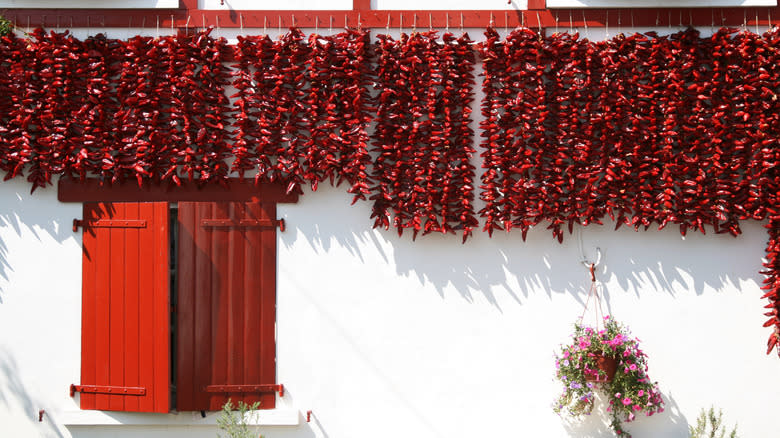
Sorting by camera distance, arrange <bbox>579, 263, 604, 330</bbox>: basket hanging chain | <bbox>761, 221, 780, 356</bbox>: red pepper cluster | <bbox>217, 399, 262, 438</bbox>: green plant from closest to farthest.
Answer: <bbox>217, 399, 262, 438</bbox>: green plant < <bbox>761, 221, 780, 356</bbox>: red pepper cluster < <bbox>579, 263, 604, 330</bbox>: basket hanging chain

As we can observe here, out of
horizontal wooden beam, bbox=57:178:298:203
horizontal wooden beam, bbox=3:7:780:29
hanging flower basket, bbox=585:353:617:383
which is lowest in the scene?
hanging flower basket, bbox=585:353:617:383

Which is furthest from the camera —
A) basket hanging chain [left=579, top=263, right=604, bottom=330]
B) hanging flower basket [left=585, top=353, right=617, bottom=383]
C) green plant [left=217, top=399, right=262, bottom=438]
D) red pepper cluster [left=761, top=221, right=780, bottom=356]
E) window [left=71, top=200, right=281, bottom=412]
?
basket hanging chain [left=579, top=263, right=604, bottom=330]

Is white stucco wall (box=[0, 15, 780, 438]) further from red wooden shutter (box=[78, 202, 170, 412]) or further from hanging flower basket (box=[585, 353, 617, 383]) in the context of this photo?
hanging flower basket (box=[585, 353, 617, 383])

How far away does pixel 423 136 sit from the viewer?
516cm

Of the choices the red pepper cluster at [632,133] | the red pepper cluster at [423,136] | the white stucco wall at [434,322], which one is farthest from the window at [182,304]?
the red pepper cluster at [632,133]

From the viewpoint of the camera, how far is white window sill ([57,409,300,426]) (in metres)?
5.09

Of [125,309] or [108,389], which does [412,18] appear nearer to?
[125,309]

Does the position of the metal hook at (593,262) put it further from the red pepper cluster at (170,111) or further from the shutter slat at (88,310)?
the shutter slat at (88,310)

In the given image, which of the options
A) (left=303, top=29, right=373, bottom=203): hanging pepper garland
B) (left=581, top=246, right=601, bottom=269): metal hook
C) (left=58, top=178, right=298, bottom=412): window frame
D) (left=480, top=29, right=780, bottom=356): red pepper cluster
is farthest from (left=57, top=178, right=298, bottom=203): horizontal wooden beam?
(left=581, top=246, right=601, bottom=269): metal hook

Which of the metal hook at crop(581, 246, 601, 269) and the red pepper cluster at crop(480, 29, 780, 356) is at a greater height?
the red pepper cluster at crop(480, 29, 780, 356)

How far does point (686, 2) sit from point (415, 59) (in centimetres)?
221

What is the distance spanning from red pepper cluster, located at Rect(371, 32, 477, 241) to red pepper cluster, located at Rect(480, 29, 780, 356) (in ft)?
0.59

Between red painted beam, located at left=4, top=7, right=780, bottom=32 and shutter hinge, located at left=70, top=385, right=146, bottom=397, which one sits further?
red painted beam, located at left=4, top=7, right=780, bottom=32

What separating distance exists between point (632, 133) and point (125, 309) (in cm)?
409
